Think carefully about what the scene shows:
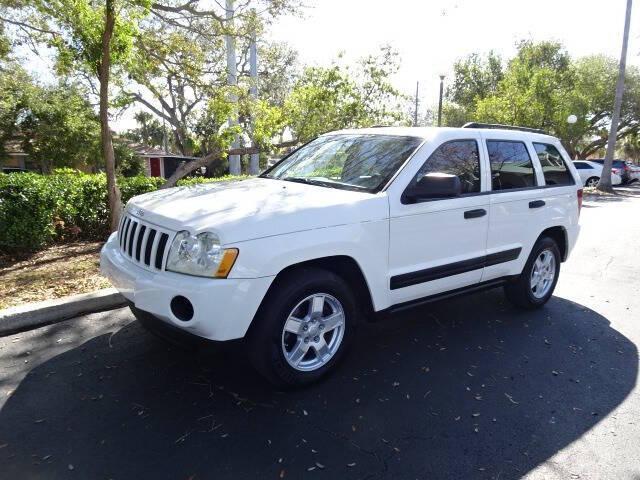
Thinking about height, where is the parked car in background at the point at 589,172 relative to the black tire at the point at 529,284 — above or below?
above

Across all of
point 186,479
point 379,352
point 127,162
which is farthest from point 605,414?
point 127,162

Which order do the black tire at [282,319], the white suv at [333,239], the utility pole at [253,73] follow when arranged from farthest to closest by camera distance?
the utility pole at [253,73] → the black tire at [282,319] → the white suv at [333,239]

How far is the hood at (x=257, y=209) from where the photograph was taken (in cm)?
300

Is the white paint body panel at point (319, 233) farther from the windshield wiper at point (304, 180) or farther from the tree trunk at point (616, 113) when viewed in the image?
the tree trunk at point (616, 113)

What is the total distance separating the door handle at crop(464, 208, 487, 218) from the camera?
161 inches

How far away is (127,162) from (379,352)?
2667cm

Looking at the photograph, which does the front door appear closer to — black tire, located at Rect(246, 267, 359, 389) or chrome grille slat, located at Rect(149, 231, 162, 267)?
black tire, located at Rect(246, 267, 359, 389)

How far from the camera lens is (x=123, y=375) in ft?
11.5

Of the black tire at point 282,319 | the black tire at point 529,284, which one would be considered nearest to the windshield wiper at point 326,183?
the black tire at point 282,319

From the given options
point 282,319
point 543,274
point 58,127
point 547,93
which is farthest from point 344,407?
point 547,93

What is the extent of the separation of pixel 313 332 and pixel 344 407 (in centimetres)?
53

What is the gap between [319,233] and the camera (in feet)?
10.5

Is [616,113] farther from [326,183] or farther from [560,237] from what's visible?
[326,183]

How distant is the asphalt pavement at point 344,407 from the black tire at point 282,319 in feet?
0.49
